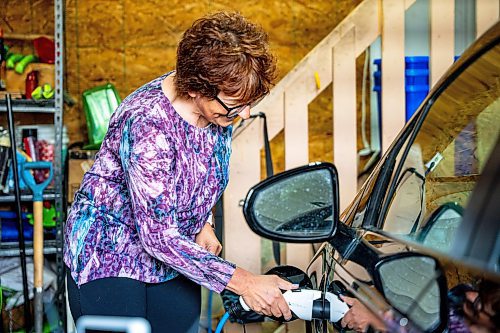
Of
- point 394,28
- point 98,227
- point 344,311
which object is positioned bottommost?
point 344,311

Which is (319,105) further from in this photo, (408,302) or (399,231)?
(408,302)

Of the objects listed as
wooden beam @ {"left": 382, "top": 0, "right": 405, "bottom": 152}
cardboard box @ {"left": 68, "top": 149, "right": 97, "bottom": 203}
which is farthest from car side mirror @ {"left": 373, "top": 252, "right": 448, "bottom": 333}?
cardboard box @ {"left": 68, "top": 149, "right": 97, "bottom": 203}

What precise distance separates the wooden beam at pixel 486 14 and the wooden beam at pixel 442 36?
12cm

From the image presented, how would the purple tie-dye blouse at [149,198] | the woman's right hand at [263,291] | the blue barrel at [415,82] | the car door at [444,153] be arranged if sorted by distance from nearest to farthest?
the car door at [444,153], the woman's right hand at [263,291], the purple tie-dye blouse at [149,198], the blue barrel at [415,82]

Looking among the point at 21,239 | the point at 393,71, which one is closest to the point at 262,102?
the point at 393,71

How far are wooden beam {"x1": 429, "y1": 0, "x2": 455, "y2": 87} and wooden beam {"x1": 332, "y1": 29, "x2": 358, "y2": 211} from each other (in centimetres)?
37

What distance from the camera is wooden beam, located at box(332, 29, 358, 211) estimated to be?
3502mm

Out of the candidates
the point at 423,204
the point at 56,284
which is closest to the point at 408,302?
the point at 423,204

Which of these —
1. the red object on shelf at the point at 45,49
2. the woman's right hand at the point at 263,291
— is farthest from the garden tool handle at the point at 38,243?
the woman's right hand at the point at 263,291

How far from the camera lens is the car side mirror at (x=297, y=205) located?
168 centimetres

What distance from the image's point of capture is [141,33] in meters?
5.22

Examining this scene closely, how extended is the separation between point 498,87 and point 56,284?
10.5 feet

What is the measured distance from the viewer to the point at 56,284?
432 cm

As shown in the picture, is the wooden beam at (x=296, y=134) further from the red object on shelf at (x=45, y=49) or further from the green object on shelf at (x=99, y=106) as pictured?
the red object on shelf at (x=45, y=49)
